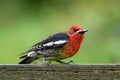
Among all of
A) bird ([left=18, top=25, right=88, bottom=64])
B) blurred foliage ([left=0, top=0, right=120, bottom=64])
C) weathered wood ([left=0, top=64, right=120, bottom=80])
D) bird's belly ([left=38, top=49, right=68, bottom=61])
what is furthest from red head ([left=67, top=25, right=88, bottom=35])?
blurred foliage ([left=0, top=0, right=120, bottom=64])

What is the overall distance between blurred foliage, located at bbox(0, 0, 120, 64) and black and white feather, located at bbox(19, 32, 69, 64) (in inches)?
78.8

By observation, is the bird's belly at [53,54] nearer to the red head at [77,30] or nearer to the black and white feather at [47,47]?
the black and white feather at [47,47]

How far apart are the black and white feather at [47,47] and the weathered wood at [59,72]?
78cm

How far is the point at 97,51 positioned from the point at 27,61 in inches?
125

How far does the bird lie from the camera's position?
14.9 ft

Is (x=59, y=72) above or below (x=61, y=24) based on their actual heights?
below

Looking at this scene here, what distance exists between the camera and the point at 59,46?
470 cm

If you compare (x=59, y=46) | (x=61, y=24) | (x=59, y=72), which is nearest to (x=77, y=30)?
(x=59, y=46)

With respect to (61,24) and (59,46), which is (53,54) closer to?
(59,46)

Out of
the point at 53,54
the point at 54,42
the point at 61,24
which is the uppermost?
the point at 61,24

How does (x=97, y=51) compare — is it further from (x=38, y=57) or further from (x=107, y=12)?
(x=38, y=57)

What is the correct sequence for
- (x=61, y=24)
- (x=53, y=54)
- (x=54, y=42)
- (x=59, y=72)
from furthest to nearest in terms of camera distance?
(x=61, y=24), (x=54, y=42), (x=53, y=54), (x=59, y=72)

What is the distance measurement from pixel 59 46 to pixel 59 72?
1.16 m

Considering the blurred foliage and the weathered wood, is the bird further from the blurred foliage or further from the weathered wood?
the blurred foliage
